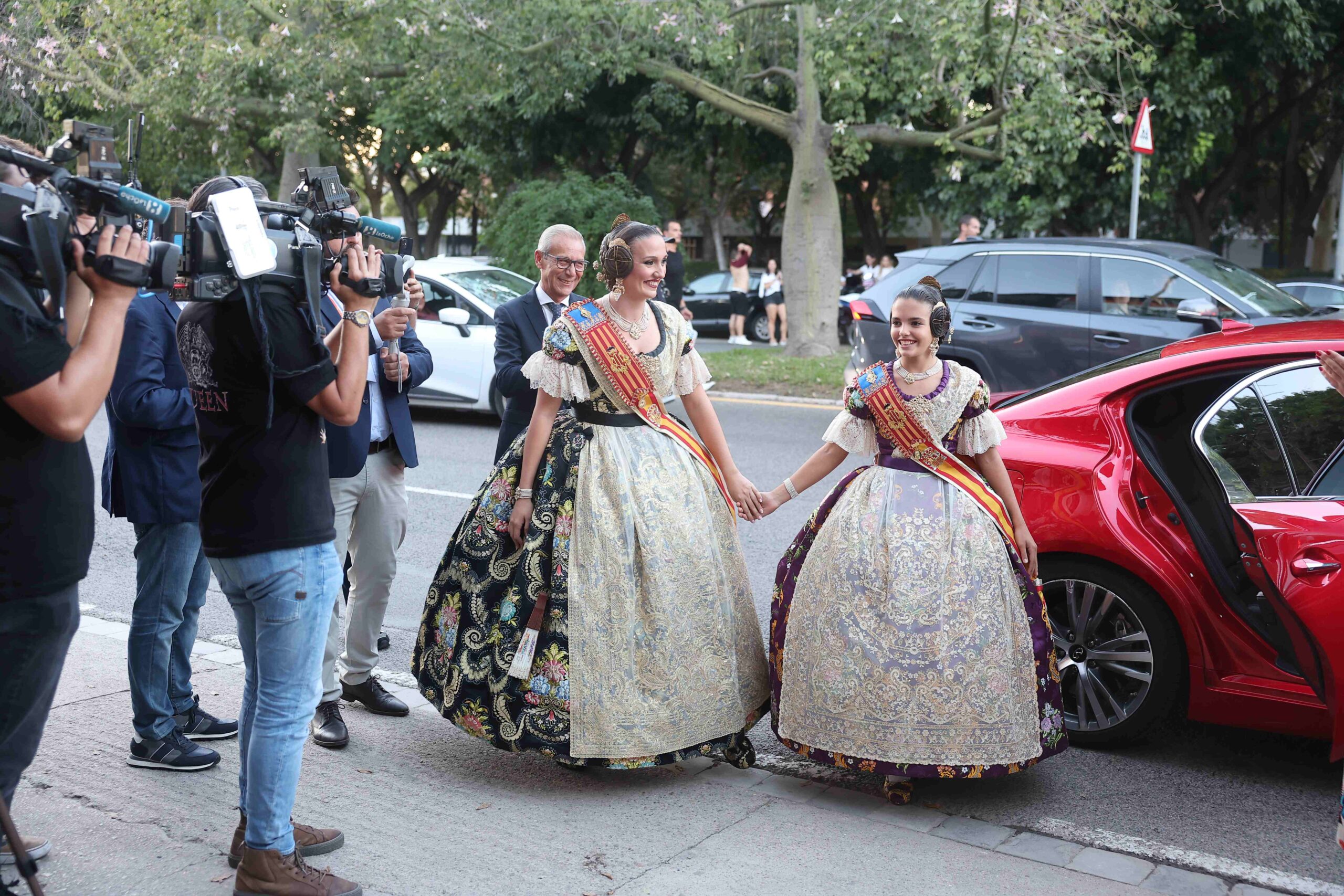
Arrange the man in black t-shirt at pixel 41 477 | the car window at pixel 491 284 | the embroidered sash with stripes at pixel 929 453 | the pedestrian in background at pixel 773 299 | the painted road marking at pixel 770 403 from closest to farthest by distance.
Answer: the man in black t-shirt at pixel 41 477 < the embroidered sash with stripes at pixel 929 453 < the car window at pixel 491 284 < the painted road marking at pixel 770 403 < the pedestrian in background at pixel 773 299

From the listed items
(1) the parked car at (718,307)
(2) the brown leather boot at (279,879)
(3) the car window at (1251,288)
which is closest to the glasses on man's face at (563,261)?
(2) the brown leather boot at (279,879)

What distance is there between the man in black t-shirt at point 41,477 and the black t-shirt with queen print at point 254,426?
1.22 feet

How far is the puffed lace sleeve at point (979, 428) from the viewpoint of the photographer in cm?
418

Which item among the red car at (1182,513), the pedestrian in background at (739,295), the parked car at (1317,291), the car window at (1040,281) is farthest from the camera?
the pedestrian in background at (739,295)

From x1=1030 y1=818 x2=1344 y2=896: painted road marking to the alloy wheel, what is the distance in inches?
27.3

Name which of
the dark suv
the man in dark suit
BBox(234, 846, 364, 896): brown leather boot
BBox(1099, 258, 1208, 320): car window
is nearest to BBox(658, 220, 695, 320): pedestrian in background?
the dark suv

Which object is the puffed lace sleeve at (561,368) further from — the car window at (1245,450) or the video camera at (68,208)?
the car window at (1245,450)

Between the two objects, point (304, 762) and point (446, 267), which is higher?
point (446, 267)

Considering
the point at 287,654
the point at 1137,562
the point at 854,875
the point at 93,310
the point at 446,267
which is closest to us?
the point at 93,310

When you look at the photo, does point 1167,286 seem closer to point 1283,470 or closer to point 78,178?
point 1283,470

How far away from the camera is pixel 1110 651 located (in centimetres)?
452

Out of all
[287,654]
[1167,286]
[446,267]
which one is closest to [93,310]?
[287,654]

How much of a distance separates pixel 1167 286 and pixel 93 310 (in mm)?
8911

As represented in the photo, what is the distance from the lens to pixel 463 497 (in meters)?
9.03
